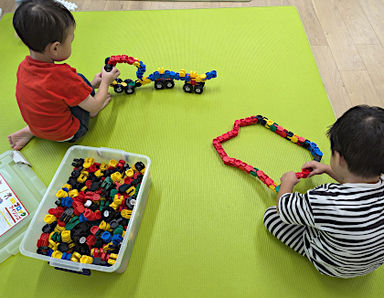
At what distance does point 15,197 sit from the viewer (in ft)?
3.53

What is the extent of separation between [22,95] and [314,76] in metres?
1.22

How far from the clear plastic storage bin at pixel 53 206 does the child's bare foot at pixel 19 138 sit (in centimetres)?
25

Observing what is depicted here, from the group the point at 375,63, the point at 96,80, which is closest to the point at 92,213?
the point at 96,80

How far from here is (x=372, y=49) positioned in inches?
62.1

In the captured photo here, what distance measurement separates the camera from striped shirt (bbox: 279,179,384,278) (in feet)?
2.32

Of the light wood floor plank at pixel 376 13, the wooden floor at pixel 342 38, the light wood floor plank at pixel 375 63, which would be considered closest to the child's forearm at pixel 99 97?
the wooden floor at pixel 342 38

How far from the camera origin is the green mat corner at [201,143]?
36.6 inches

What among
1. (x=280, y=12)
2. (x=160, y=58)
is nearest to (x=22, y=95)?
(x=160, y=58)

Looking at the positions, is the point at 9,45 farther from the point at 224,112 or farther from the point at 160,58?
the point at 224,112

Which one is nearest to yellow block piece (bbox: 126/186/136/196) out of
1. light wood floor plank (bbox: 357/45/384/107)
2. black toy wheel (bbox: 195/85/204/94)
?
black toy wheel (bbox: 195/85/204/94)

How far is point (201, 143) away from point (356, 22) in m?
1.26

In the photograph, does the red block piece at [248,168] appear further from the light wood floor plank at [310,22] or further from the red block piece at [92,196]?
the light wood floor plank at [310,22]

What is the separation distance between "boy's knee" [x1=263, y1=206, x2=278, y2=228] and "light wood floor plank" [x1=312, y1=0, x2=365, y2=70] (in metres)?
0.94

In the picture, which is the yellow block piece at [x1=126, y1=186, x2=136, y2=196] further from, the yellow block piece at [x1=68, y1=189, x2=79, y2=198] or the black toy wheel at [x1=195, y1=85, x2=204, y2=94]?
the black toy wheel at [x1=195, y1=85, x2=204, y2=94]
